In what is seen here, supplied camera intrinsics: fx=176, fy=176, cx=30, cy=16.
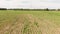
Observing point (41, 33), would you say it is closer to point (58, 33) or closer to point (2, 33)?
point (58, 33)

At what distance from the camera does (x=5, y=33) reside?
1025 centimetres

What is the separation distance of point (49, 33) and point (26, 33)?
1433mm

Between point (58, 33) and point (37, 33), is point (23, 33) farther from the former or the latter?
point (58, 33)

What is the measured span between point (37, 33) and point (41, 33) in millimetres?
241

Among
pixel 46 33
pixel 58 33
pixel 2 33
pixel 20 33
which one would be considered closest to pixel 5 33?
pixel 2 33

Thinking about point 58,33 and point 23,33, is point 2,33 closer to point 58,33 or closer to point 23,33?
point 23,33

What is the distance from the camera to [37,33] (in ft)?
34.9

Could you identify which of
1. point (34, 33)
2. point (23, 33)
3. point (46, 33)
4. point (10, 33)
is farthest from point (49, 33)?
point (10, 33)

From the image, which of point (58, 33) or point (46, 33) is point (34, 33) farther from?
point (58, 33)

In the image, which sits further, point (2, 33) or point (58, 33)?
point (58, 33)

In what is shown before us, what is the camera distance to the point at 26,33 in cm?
1045

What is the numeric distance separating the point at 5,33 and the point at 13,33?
1.52 ft

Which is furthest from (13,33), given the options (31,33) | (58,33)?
(58,33)

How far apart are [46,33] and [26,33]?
4.04 feet
